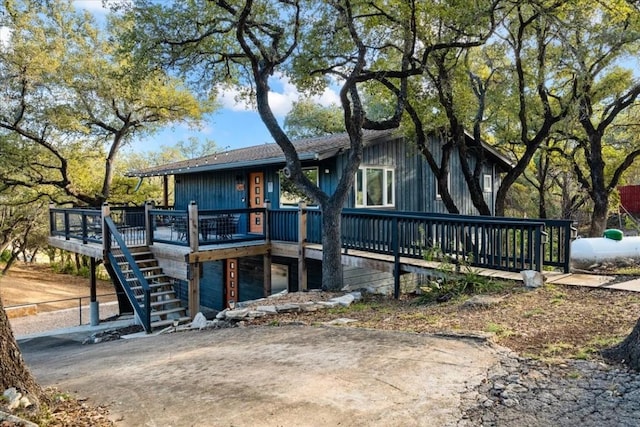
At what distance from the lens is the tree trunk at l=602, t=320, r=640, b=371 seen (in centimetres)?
351

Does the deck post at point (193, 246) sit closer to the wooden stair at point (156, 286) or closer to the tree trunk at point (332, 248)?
the wooden stair at point (156, 286)

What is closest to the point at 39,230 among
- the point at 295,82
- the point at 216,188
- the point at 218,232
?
the point at 216,188

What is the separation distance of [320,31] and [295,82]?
1.29 metres

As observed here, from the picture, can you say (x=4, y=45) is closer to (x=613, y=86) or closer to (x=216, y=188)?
(x=216, y=188)

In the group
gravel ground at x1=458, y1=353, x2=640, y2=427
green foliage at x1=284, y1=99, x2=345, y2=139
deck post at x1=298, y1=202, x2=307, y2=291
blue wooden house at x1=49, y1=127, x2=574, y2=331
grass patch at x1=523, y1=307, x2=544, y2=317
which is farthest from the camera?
green foliage at x1=284, y1=99, x2=345, y2=139

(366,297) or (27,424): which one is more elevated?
(27,424)

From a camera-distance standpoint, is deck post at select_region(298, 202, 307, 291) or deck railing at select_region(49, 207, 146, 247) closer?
deck post at select_region(298, 202, 307, 291)

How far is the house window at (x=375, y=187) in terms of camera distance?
12477mm

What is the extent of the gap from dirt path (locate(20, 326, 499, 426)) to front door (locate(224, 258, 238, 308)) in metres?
9.17

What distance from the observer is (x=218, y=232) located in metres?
11.7

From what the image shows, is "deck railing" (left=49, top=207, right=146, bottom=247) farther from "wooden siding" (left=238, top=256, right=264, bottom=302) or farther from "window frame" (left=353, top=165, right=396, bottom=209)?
"window frame" (left=353, top=165, right=396, bottom=209)

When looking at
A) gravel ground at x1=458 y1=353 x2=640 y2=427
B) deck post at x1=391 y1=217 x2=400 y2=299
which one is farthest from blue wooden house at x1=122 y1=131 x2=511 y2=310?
gravel ground at x1=458 y1=353 x2=640 y2=427

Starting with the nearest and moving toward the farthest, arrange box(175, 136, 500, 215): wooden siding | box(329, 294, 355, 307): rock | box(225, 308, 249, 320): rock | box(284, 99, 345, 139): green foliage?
box(225, 308, 249, 320): rock → box(329, 294, 355, 307): rock → box(175, 136, 500, 215): wooden siding → box(284, 99, 345, 139): green foliage

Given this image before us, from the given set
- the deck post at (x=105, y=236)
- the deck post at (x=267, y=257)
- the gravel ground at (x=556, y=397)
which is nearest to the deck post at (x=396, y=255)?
the deck post at (x=267, y=257)
